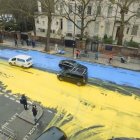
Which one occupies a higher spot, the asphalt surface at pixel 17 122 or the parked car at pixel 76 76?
the parked car at pixel 76 76

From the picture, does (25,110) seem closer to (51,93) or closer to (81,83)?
(51,93)

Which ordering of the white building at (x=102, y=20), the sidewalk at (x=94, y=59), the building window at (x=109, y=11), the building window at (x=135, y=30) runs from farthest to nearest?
1. the building window at (x=135, y=30)
2. the building window at (x=109, y=11)
3. the white building at (x=102, y=20)
4. the sidewalk at (x=94, y=59)

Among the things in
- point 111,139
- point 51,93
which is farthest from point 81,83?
point 111,139

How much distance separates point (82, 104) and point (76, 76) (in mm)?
4003

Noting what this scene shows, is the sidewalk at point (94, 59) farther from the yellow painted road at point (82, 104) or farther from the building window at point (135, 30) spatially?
the building window at point (135, 30)

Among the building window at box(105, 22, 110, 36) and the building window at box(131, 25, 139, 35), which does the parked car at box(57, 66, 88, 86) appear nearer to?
the building window at box(105, 22, 110, 36)

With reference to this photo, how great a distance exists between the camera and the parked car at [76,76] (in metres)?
21.9

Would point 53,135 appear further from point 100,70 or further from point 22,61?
point 22,61

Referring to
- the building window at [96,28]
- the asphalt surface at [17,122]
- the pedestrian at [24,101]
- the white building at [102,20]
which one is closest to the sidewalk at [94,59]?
the white building at [102,20]

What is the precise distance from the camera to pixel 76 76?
22016mm

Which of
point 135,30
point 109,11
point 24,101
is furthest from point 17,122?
point 135,30

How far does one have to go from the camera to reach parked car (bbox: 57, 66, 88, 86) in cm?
2191

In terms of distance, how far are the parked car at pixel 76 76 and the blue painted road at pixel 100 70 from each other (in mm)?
2368

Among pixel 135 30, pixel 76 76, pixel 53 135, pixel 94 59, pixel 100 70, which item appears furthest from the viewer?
pixel 135 30
